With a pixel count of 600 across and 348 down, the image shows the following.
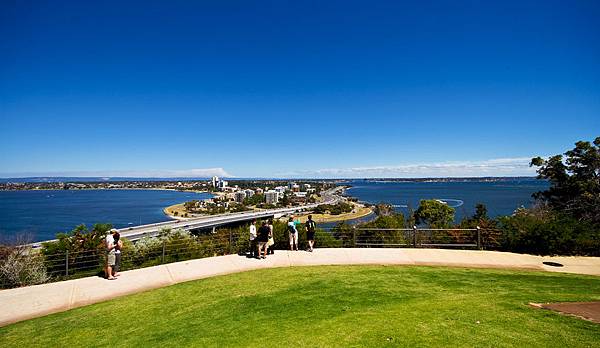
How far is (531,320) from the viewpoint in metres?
5.09

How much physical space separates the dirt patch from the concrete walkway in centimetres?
403

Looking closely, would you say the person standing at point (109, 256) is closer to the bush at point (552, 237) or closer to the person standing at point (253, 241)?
the person standing at point (253, 241)

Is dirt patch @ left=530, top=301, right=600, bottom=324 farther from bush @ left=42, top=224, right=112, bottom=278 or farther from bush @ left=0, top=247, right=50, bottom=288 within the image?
bush @ left=42, top=224, right=112, bottom=278

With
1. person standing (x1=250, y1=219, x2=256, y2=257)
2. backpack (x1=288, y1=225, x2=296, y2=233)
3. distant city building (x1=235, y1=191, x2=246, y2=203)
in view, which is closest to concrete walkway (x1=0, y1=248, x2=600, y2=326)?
person standing (x1=250, y1=219, x2=256, y2=257)

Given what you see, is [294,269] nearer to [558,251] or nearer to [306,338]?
[306,338]

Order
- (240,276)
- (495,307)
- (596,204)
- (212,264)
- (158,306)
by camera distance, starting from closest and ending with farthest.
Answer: (495,307), (158,306), (240,276), (212,264), (596,204)

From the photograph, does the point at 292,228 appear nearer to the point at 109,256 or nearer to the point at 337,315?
the point at 109,256

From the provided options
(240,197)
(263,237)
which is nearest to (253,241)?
(263,237)

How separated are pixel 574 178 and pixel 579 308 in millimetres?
21122

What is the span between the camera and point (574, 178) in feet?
69.4

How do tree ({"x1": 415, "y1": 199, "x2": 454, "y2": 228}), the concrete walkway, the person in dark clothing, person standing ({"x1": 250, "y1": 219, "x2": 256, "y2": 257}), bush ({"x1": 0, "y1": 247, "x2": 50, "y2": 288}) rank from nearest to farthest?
the concrete walkway, bush ({"x1": 0, "y1": 247, "x2": 50, "y2": 288}), the person in dark clothing, person standing ({"x1": 250, "y1": 219, "x2": 256, "y2": 257}), tree ({"x1": 415, "y1": 199, "x2": 454, "y2": 228})

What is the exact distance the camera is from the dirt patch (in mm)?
5200

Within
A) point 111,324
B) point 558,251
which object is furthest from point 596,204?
point 111,324

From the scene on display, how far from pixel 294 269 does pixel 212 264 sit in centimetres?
310
